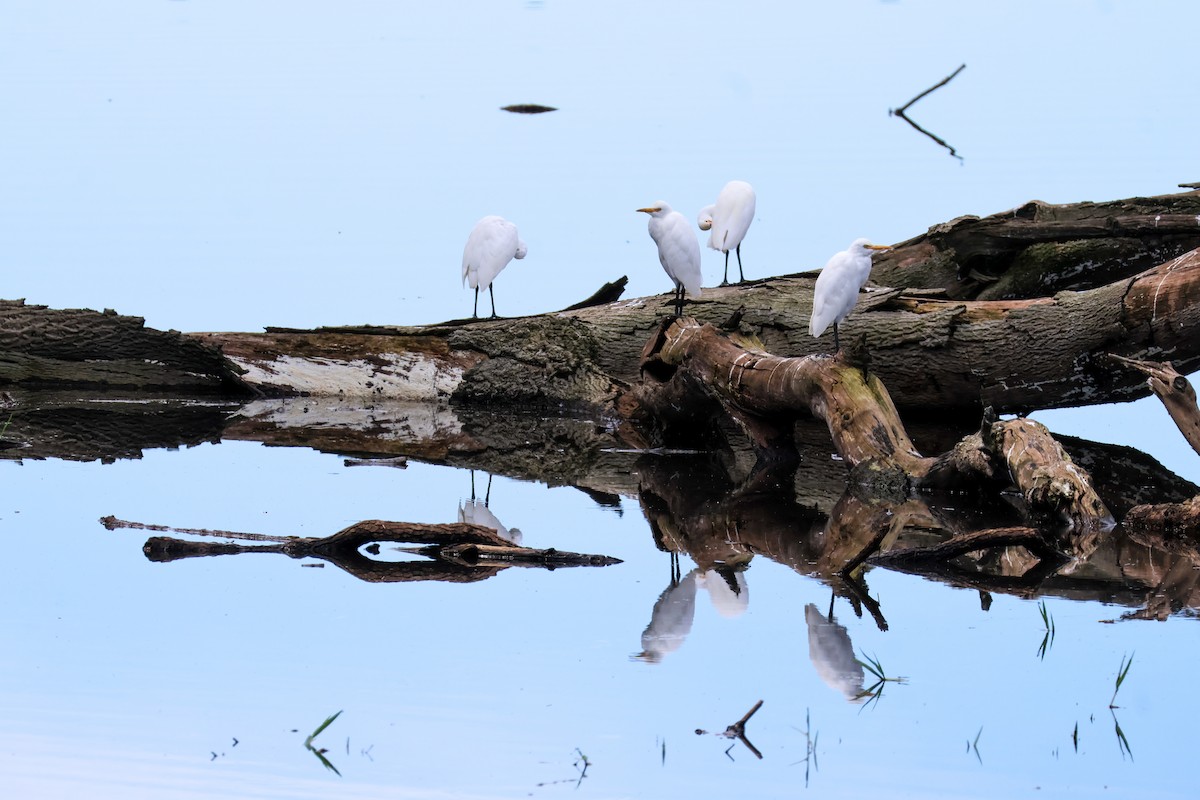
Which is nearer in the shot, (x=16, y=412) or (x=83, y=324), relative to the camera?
(x=16, y=412)

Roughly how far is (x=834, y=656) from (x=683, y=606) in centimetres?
91

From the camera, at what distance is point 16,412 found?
11.3m

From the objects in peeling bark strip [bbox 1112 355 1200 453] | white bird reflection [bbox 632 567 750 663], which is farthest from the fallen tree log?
white bird reflection [bbox 632 567 750 663]

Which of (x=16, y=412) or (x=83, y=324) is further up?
(x=83, y=324)

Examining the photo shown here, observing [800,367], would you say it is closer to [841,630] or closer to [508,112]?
[841,630]

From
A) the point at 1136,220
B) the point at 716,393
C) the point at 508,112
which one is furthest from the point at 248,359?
the point at 508,112

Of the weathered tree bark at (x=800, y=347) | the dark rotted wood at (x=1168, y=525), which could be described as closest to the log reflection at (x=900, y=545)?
the dark rotted wood at (x=1168, y=525)

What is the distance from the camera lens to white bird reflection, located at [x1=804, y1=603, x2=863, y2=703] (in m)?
5.15

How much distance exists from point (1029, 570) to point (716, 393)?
3.58 metres

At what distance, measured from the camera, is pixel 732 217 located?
1317 cm

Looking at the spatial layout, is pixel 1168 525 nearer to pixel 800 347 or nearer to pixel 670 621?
pixel 670 621

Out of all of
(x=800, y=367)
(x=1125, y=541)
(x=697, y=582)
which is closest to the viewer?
(x=697, y=582)

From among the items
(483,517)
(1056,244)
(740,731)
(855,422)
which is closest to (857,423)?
(855,422)

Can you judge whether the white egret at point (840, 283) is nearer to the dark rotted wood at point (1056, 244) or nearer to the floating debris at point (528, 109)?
the dark rotted wood at point (1056, 244)
